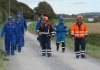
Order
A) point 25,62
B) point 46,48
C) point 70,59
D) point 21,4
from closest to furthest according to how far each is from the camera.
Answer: point 25,62 → point 70,59 → point 46,48 → point 21,4

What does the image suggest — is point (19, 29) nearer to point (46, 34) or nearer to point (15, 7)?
point (46, 34)

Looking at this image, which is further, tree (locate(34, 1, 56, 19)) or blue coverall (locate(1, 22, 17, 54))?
tree (locate(34, 1, 56, 19))

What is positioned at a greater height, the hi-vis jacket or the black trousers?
Result: the hi-vis jacket

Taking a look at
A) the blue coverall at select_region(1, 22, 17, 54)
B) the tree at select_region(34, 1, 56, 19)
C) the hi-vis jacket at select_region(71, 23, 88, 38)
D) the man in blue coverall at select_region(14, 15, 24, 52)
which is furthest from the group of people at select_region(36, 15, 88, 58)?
the tree at select_region(34, 1, 56, 19)

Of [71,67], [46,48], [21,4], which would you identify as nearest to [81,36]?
[46,48]

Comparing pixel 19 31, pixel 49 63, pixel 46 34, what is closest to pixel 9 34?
pixel 46 34

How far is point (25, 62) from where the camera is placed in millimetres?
12688

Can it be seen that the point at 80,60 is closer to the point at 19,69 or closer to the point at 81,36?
the point at 81,36

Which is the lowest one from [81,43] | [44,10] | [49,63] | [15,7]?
[49,63]

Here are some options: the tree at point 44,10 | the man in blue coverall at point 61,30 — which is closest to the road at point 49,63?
the man in blue coverall at point 61,30

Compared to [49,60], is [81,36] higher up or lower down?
higher up

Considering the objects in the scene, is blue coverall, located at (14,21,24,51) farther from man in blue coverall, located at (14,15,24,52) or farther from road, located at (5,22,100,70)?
road, located at (5,22,100,70)

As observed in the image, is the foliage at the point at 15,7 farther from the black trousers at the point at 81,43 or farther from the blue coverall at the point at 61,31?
the black trousers at the point at 81,43

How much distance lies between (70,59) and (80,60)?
1.67 feet
